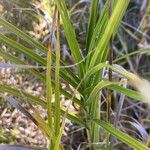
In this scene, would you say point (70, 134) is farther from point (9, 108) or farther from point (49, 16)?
point (49, 16)

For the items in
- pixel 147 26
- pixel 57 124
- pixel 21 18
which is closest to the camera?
pixel 57 124

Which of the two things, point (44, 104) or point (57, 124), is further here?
point (44, 104)

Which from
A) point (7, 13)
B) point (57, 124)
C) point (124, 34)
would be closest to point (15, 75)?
point (7, 13)

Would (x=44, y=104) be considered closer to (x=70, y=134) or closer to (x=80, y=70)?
(x=80, y=70)

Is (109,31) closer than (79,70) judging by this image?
Yes

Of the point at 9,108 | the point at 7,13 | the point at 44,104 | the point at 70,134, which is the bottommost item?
the point at 70,134

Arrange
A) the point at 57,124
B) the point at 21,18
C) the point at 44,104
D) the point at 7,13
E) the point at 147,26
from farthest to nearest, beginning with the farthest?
1. the point at 147,26
2. the point at 21,18
3. the point at 7,13
4. the point at 44,104
5. the point at 57,124

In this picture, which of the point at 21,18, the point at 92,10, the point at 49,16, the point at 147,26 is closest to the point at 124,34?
the point at 147,26

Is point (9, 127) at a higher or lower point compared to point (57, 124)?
lower

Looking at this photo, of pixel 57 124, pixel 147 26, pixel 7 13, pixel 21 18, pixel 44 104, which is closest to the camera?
pixel 57 124
